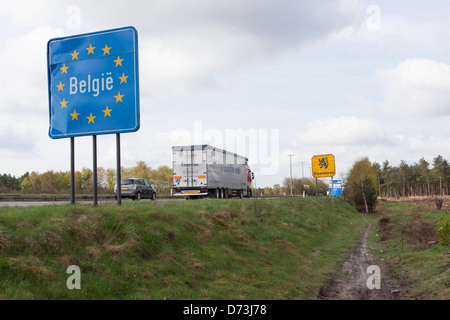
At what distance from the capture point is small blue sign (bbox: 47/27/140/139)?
1161cm

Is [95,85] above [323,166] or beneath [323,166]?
above

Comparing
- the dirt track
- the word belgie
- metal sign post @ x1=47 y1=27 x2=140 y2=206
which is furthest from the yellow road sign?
the word belgie

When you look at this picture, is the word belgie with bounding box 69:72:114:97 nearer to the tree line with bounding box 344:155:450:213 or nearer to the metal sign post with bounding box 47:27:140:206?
the metal sign post with bounding box 47:27:140:206

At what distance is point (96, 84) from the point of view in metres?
11.7

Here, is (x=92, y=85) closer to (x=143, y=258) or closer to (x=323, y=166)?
(x=143, y=258)

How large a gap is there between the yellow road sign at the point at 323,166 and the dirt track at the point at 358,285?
88.4 feet

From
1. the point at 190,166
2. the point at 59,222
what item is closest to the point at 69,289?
the point at 59,222

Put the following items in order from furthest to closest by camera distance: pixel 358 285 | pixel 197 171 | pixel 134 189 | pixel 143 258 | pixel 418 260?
pixel 197 171 < pixel 134 189 < pixel 418 260 < pixel 358 285 < pixel 143 258

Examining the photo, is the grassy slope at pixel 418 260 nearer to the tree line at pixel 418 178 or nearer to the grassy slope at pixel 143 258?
the grassy slope at pixel 143 258

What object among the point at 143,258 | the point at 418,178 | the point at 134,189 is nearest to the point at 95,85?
the point at 143,258

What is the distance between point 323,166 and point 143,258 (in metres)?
35.6

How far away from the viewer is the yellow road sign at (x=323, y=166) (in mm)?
41531

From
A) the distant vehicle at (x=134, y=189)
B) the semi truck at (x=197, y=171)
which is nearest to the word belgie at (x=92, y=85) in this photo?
the distant vehicle at (x=134, y=189)
